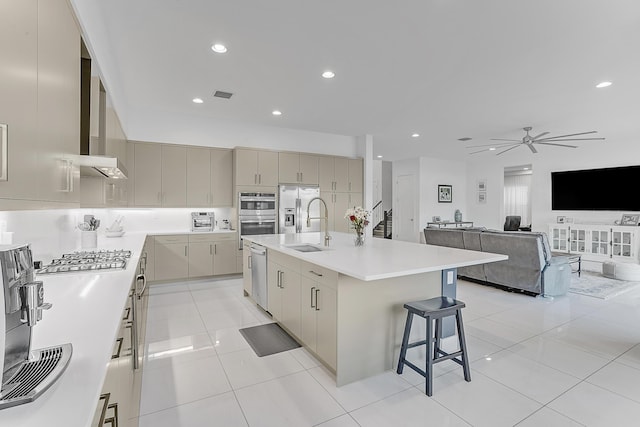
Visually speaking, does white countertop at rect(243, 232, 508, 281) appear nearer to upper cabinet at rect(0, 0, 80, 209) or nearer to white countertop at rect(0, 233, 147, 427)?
white countertop at rect(0, 233, 147, 427)

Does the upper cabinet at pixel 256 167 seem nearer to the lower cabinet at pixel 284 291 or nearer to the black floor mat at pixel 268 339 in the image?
the lower cabinet at pixel 284 291

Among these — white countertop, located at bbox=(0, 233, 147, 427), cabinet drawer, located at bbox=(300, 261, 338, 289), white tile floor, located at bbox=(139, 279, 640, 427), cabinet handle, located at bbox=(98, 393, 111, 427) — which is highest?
white countertop, located at bbox=(0, 233, 147, 427)

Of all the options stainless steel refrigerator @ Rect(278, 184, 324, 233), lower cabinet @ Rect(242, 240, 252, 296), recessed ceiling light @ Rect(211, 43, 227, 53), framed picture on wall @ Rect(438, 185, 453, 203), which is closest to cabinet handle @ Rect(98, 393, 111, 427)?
recessed ceiling light @ Rect(211, 43, 227, 53)

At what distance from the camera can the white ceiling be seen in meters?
2.49

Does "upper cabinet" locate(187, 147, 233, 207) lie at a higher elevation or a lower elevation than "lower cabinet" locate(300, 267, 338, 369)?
higher

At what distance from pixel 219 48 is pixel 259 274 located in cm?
245

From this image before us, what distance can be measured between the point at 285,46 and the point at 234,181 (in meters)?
2.91

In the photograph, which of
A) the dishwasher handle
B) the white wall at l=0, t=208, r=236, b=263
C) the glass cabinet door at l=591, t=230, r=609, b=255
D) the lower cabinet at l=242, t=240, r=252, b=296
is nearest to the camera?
the white wall at l=0, t=208, r=236, b=263

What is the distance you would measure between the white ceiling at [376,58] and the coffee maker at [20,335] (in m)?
1.77

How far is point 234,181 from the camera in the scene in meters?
5.49

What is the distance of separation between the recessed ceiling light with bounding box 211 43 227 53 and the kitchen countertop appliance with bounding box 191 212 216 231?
3032mm

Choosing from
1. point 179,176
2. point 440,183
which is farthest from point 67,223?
point 440,183

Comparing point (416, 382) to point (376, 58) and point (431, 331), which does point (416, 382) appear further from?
point (376, 58)

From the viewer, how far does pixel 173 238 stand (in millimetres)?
5000
